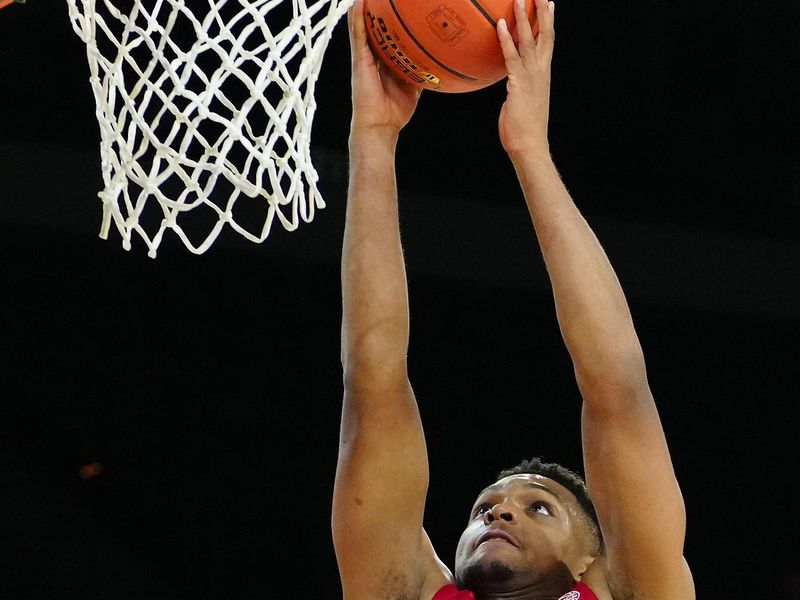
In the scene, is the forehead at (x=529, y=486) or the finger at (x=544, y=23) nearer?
the finger at (x=544, y=23)

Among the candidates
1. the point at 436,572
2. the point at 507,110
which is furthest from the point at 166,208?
the point at 436,572

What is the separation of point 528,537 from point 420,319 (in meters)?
1.87

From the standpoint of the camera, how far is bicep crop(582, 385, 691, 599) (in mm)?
2016

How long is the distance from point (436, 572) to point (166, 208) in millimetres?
843

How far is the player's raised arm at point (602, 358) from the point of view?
200 centimetres

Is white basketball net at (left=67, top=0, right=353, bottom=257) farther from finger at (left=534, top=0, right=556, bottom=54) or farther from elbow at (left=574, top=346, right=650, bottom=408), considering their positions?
elbow at (left=574, top=346, right=650, bottom=408)

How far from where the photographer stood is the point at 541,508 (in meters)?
2.36

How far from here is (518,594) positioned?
227cm

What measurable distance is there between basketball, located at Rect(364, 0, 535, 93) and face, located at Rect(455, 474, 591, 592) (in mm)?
806

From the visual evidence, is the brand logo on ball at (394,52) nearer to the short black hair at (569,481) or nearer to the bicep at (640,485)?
the bicep at (640,485)

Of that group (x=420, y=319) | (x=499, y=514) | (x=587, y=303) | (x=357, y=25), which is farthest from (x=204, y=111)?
(x=420, y=319)

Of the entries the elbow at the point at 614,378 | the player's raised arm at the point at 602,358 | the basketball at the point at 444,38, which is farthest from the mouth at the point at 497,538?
the basketball at the point at 444,38

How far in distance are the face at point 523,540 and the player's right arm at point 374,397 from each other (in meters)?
0.15

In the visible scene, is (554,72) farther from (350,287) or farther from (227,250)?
(350,287)
